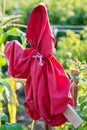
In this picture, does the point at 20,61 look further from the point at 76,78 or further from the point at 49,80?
the point at 76,78

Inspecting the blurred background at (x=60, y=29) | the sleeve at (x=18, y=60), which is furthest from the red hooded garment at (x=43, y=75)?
the blurred background at (x=60, y=29)

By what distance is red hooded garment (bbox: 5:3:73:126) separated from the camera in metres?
2.34

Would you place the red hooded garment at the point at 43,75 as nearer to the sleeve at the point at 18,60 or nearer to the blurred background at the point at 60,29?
the sleeve at the point at 18,60

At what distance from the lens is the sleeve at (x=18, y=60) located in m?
2.46

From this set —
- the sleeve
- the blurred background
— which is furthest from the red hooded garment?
the blurred background

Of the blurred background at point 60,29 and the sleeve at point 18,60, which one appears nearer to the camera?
the sleeve at point 18,60

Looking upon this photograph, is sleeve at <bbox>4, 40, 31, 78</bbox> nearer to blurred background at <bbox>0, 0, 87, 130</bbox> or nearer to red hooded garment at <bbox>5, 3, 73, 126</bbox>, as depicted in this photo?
red hooded garment at <bbox>5, 3, 73, 126</bbox>

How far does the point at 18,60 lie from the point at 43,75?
0.20 metres

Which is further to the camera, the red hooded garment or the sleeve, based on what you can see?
the sleeve

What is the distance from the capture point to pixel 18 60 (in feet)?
8.17

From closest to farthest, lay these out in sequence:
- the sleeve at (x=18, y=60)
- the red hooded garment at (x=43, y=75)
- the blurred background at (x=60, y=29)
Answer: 1. the red hooded garment at (x=43, y=75)
2. the sleeve at (x=18, y=60)
3. the blurred background at (x=60, y=29)

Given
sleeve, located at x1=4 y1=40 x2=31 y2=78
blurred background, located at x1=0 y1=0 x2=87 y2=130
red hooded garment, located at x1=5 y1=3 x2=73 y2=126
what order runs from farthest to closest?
1. blurred background, located at x1=0 y1=0 x2=87 y2=130
2. sleeve, located at x1=4 y1=40 x2=31 y2=78
3. red hooded garment, located at x1=5 y1=3 x2=73 y2=126

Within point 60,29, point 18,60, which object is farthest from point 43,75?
point 60,29

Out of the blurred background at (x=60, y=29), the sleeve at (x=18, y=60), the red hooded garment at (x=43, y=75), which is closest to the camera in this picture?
the red hooded garment at (x=43, y=75)
